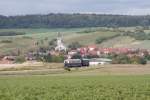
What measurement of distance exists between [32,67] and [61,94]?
72733 mm

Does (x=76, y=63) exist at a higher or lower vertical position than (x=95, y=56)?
higher

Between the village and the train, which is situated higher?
the train

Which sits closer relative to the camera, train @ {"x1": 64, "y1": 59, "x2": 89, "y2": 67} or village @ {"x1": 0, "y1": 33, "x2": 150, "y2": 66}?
train @ {"x1": 64, "y1": 59, "x2": 89, "y2": 67}

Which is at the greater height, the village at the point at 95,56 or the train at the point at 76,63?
the train at the point at 76,63

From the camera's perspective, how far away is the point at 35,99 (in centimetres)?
3591

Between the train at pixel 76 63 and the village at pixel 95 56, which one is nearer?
the train at pixel 76 63

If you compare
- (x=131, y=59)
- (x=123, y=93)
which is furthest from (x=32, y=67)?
(x=123, y=93)

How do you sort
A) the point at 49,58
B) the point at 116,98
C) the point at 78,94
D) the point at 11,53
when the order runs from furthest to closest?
the point at 11,53 → the point at 49,58 → the point at 78,94 → the point at 116,98

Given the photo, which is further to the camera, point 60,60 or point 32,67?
point 60,60

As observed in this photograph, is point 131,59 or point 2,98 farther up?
point 2,98

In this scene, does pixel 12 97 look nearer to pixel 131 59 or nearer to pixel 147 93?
pixel 147 93

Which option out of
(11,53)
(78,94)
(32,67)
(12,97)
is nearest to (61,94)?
(78,94)

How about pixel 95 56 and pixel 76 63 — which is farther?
pixel 95 56

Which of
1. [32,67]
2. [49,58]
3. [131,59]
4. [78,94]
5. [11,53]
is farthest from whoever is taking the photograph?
[11,53]
